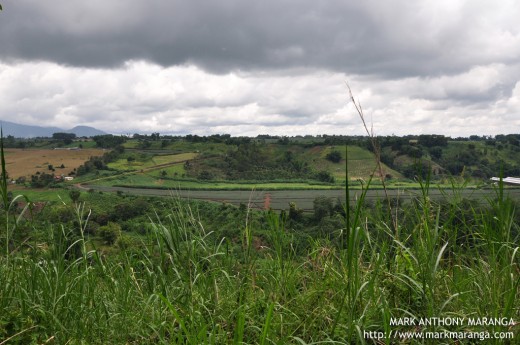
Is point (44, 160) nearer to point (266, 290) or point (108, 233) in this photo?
point (108, 233)

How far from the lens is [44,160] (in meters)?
92.4

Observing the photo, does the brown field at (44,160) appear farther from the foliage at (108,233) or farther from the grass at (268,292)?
the grass at (268,292)

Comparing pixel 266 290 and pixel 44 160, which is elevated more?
pixel 266 290

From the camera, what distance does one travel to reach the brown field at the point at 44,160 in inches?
3189

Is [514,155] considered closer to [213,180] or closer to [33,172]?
[213,180]

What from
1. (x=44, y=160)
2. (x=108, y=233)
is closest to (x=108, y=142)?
(x=44, y=160)

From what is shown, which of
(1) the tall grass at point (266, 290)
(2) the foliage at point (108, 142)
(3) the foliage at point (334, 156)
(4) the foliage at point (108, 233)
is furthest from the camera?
(2) the foliage at point (108, 142)

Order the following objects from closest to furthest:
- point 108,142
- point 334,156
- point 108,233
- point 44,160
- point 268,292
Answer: point 268,292
point 108,233
point 44,160
point 334,156
point 108,142

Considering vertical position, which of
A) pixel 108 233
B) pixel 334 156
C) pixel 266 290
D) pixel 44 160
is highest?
pixel 266 290

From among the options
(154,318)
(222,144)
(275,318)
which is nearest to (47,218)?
(154,318)

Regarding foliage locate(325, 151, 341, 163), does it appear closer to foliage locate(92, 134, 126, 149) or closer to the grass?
foliage locate(92, 134, 126, 149)

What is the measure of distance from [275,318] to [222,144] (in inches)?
4910

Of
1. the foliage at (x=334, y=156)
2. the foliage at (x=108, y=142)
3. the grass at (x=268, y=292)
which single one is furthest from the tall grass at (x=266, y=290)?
the foliage at (x=108, y=142)

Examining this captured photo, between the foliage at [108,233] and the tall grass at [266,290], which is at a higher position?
the tall grass at [266,290]
